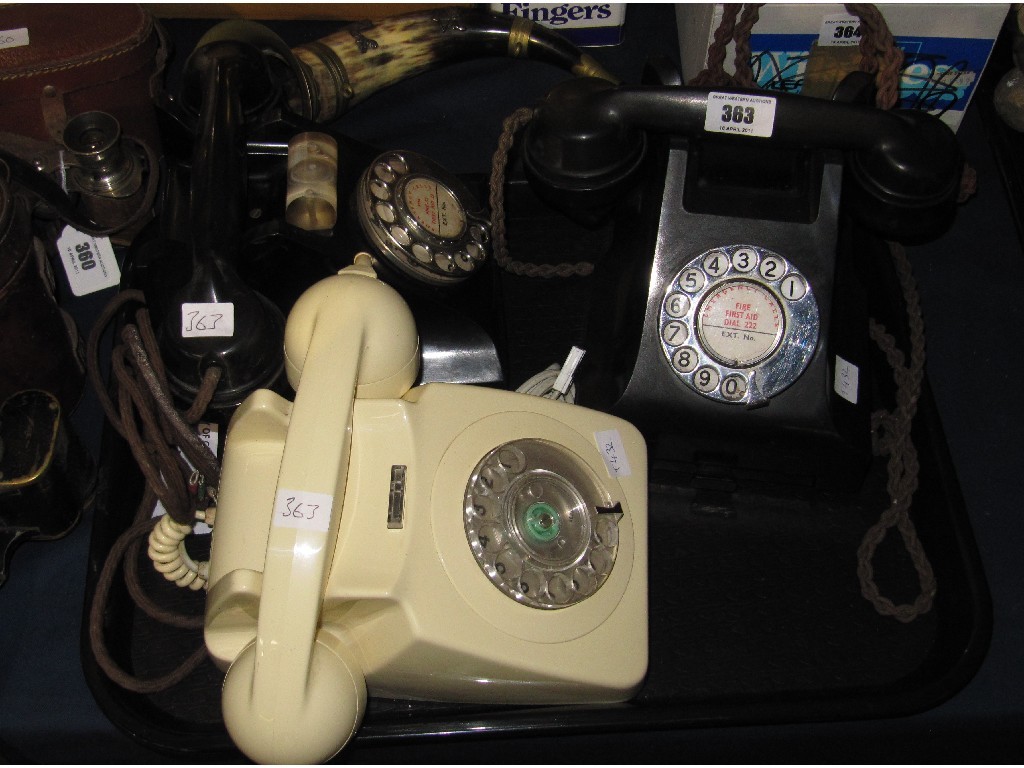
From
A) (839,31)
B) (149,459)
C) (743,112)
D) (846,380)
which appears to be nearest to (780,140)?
(743,112)

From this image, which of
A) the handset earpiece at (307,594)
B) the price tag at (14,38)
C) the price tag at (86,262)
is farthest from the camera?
the price tag at (86,262)

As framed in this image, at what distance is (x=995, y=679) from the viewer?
0.98 metres

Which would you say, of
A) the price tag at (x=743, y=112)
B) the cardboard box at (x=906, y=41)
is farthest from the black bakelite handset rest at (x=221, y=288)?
the cardboard box at (x=906, y=41)

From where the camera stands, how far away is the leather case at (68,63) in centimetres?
108

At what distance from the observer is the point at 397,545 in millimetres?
745

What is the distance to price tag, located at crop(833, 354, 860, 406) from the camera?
926 millimetres

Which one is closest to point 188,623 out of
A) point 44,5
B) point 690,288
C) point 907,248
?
point 690,288

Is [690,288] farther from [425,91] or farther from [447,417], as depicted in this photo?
[425,91]

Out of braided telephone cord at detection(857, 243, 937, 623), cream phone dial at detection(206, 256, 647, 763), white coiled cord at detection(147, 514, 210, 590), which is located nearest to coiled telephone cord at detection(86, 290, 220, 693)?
white coiled cord at detection(147, 514, 210, 590)

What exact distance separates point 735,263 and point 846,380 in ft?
0.58

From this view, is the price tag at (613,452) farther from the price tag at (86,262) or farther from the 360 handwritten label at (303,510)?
the price tag at (86,262)

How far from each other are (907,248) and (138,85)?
1.12 m

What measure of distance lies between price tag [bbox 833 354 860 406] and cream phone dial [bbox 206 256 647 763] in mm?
249

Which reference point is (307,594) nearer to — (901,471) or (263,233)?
(263,233)
